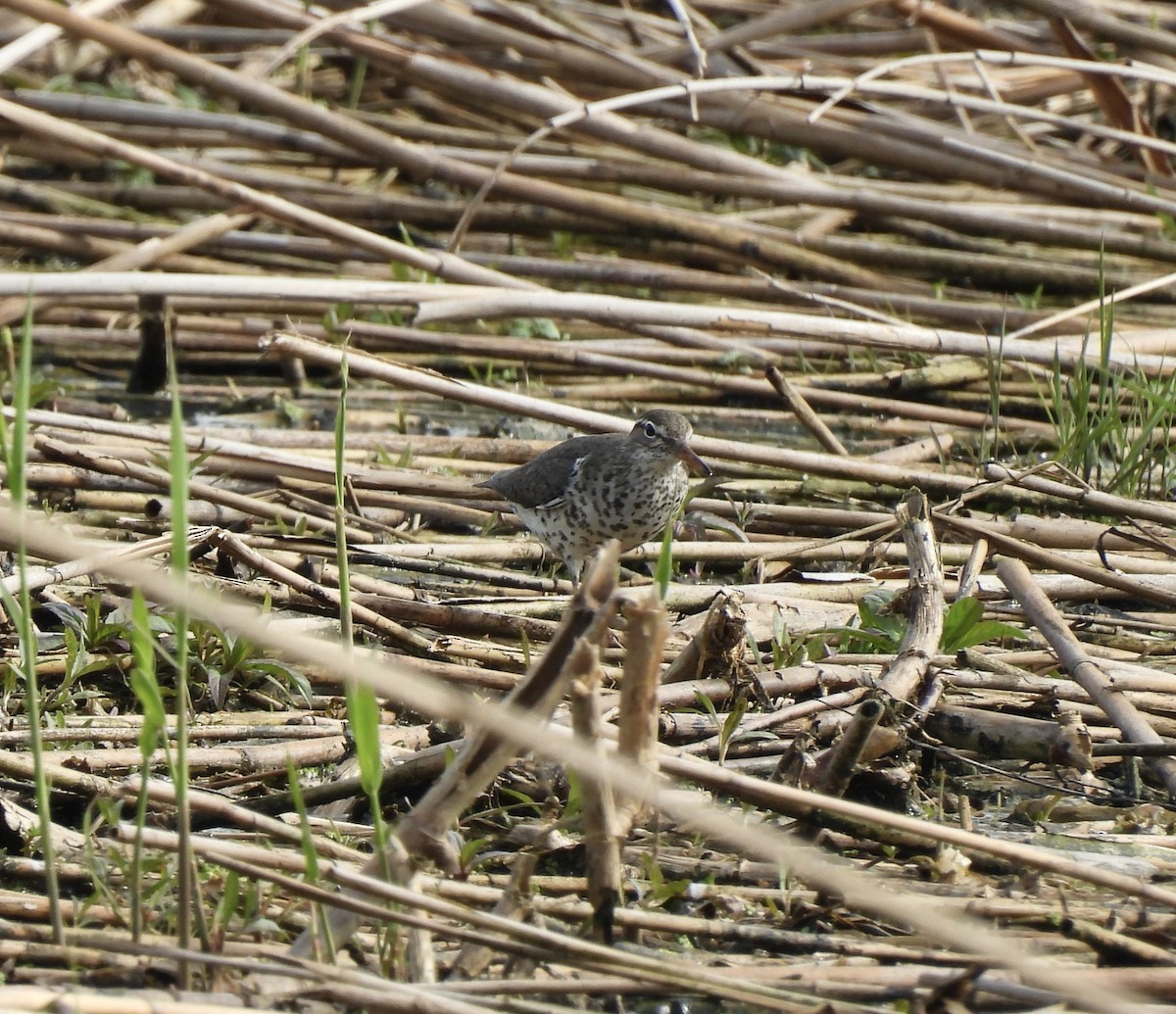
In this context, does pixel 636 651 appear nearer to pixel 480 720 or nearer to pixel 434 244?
pixel 480 720

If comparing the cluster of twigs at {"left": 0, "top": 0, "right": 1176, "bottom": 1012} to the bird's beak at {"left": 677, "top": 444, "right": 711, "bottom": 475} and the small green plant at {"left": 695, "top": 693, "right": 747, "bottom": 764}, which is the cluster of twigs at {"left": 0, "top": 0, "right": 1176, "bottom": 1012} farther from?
the bird's beak at {"left": 677, "top": 444, "right": 711, "bottom": 475}

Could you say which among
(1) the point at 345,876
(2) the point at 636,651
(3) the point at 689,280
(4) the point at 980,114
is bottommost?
(1) the point at 345,876

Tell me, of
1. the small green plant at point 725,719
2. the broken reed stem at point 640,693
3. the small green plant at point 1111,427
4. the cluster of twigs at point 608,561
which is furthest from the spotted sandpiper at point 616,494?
the broken reed stem at point 640,693

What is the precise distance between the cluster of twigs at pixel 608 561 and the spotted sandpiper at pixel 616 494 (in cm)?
20

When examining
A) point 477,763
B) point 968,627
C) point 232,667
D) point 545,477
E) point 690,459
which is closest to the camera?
point 477,763

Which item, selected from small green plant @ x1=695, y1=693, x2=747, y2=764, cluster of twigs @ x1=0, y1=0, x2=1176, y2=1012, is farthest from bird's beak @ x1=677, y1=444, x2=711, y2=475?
small green plant @ x1=695, y1=693, x2=747, y2=764

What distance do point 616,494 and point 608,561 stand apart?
8.80 feet

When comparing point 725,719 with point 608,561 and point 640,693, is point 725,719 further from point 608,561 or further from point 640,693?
point 608,561

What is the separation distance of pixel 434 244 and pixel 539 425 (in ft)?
5.70

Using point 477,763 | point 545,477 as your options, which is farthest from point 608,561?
point 545,477

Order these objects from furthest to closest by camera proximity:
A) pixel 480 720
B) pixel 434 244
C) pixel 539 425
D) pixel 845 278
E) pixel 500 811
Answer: pixel 434 244, pixel 845 278, pixel 539 425, pixel 500 811, pixel 480 720

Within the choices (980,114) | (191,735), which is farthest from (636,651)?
(980,114)

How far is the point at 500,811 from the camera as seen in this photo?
3.45 metres

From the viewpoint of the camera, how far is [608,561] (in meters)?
2.52
